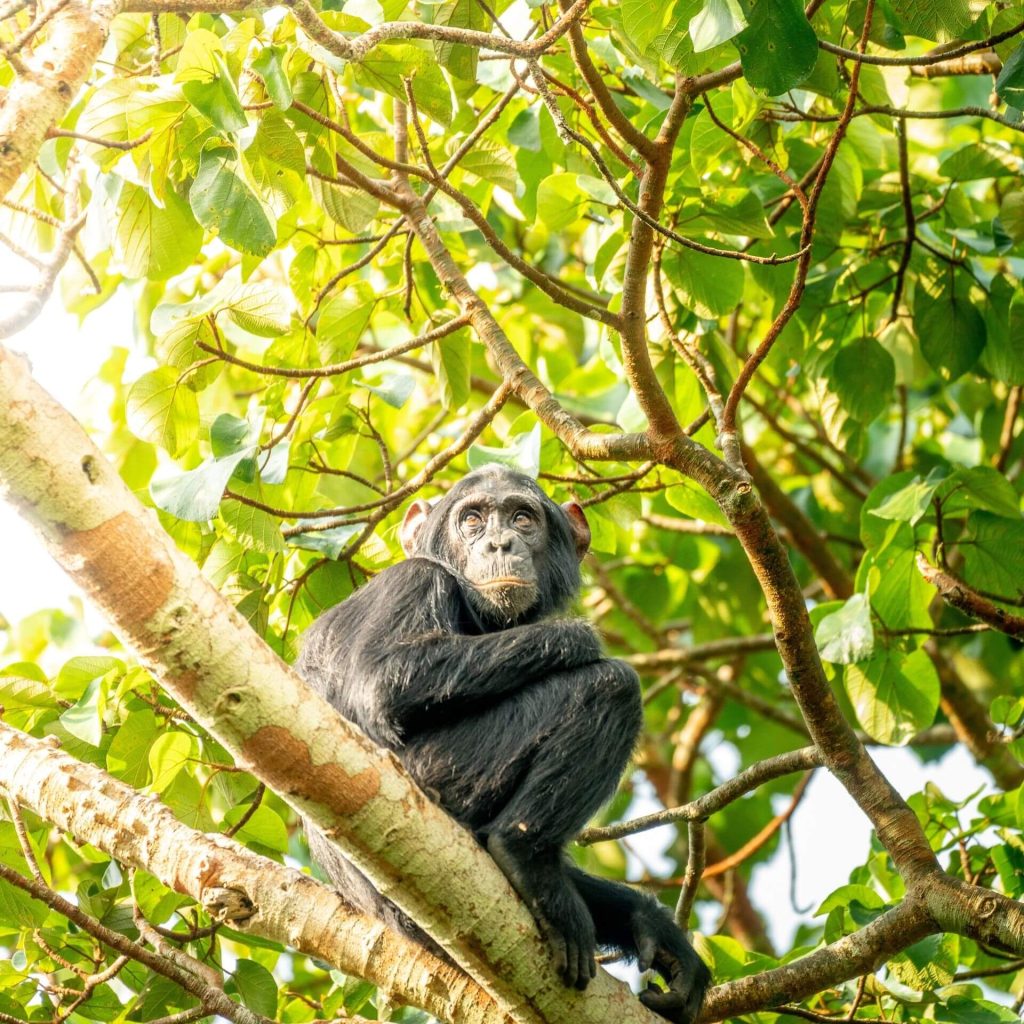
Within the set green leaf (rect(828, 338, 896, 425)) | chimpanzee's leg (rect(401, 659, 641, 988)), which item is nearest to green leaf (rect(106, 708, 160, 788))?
chimpanzee's leg (rect(401, 659, 641, 988))

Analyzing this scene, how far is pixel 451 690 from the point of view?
5023 millimetres

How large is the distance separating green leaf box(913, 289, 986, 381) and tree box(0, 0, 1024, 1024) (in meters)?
0.02

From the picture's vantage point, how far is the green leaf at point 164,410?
572 cm

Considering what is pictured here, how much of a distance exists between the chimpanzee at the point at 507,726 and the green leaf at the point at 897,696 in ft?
4.74

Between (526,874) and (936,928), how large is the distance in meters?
1.54

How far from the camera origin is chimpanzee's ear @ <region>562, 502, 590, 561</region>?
673 cm

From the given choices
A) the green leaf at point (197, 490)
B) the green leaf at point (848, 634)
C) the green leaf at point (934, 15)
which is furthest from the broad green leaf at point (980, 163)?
the green leaf at point (197, 490)

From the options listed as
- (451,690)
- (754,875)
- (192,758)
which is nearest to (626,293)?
(451,690)

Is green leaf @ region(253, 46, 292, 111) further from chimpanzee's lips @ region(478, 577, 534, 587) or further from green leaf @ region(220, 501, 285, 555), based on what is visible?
chimpanzee's lips @ region(478, 577, 534, 587)

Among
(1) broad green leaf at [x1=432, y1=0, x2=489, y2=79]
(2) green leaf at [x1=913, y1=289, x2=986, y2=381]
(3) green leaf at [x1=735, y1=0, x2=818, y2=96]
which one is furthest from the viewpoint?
(2) green leaf at [x1=913, y1=289, x2=986, y2=381]

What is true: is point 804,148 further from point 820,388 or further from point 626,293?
point 626,293

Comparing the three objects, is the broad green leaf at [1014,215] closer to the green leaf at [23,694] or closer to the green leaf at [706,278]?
the green leaf at [706,278]

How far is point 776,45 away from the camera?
4.50 metres

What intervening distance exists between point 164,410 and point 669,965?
320 centimetres
